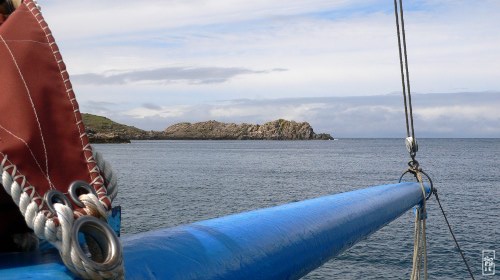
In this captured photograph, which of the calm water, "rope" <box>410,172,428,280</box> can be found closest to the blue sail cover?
"rope" <box>410,172,428,280</box>

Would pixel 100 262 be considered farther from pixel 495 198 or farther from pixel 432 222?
pixel 495 198

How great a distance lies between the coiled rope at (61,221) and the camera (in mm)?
962

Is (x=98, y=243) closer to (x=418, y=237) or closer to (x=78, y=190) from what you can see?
(x=78, y=190)

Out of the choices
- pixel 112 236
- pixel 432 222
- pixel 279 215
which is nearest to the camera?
pixel 112 236

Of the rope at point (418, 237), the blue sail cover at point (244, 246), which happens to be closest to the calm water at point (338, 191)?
the rope at point (418, 237)

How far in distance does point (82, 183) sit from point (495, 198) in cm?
4470

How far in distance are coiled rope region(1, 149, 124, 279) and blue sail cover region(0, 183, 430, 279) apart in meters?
0.05

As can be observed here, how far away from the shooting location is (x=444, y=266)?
22.0 metres

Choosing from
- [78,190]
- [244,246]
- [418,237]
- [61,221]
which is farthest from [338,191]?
[61,221]

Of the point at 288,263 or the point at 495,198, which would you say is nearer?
the point at 288,263

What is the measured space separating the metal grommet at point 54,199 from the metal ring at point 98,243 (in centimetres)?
6

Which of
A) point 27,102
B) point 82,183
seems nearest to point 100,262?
point 82,183

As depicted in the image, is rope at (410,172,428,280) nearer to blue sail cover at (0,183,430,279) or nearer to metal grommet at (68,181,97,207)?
blue sail cover at (0,183,430,279)

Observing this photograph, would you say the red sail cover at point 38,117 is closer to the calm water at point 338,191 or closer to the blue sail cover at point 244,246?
the blue sail cover at point 244,246
